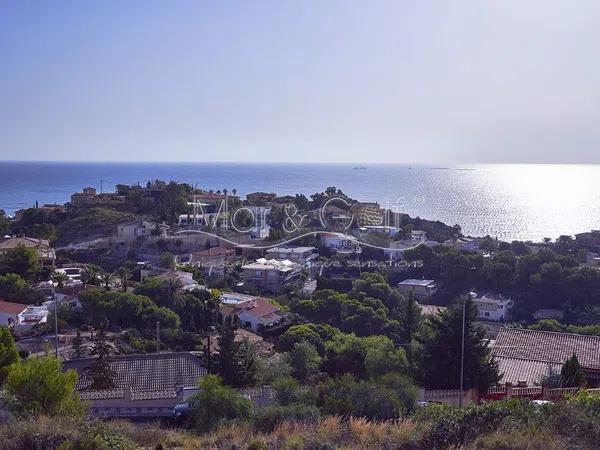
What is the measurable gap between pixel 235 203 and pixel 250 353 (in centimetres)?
2755

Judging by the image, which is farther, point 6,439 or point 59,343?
point 59,343

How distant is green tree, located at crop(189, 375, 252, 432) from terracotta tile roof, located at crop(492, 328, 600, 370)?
23.9 feet

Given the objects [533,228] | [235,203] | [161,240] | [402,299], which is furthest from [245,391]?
[533,228]

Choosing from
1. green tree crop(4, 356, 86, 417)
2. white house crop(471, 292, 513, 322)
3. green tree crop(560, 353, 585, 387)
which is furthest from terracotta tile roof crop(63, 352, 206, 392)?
white house crop(471, 292, 513, 322)

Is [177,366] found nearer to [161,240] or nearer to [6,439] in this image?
[6,439]

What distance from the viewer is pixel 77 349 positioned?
13344 millimetres

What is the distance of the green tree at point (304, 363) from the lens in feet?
36.4

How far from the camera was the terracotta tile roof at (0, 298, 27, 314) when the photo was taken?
16.0m

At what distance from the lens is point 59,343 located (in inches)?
565

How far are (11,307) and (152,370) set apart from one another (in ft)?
24.2

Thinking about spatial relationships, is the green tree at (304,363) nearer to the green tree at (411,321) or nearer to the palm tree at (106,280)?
the green tree at (411,321)

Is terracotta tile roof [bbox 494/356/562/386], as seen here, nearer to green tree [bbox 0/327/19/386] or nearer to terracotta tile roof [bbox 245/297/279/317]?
terracotta tile roof [bbox 245/297/279/317]

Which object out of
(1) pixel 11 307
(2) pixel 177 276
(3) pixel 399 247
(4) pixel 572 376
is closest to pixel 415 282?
(3) pixel 399 247

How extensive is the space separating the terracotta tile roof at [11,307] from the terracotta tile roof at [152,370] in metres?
5.47
